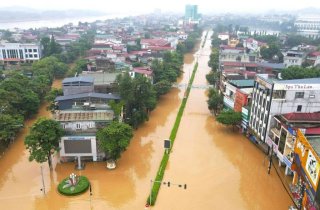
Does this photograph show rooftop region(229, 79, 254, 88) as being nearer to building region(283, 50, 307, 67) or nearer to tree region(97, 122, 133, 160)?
tree region(97, 122, 133, 160)

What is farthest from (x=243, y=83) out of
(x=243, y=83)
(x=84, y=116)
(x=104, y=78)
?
(x=84, y=116)

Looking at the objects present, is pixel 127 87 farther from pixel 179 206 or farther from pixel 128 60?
pixel 128 60

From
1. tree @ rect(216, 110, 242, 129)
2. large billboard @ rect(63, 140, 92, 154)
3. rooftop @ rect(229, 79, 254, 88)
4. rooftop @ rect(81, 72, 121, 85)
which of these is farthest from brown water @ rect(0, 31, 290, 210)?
rooftop @ rect(81, 72, 121, 85)

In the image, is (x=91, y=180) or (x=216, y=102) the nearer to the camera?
(x=91, y=180)

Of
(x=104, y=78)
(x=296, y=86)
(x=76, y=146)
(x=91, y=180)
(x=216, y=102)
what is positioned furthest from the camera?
(x=104, y=78)

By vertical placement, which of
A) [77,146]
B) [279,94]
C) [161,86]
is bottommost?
[77,146]

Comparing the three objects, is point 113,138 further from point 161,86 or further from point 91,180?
point 161,86

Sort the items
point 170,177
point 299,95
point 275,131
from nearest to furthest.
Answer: point 170,177 < point 275,131 < point 299,95
